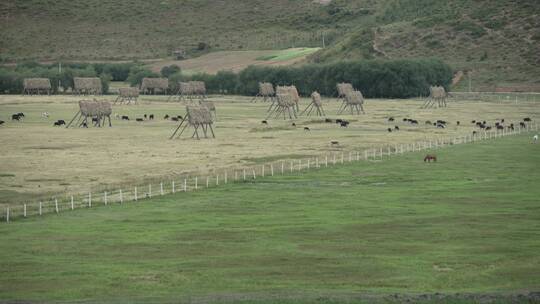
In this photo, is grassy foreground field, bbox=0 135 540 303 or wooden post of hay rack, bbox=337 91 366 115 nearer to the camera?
grassy foreground field, bbox=0 135 540 303

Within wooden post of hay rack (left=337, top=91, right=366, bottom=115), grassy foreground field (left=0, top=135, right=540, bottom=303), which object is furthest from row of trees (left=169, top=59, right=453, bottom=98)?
grassy foreground field (left=0, top=135, right=540, bottom=303)

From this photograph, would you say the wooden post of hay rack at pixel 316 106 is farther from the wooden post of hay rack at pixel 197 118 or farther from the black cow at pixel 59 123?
the wooden post of hay rack at pixel 197 118

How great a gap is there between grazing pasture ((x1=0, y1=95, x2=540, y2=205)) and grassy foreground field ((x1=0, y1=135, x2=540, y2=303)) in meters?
9.28

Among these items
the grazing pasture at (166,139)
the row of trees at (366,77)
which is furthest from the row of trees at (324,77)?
the grazing pasture at (166,139)

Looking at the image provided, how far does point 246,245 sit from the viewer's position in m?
38.8

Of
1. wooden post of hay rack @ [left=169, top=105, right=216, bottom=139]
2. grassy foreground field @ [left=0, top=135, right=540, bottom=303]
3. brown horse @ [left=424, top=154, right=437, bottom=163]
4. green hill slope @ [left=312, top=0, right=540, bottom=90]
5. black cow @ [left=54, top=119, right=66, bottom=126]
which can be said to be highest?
green hill slope @ [left=312, top=0, right=540, bottom=90]

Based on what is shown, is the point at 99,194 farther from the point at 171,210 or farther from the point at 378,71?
the point at 378,71

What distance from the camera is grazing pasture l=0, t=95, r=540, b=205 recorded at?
2454 inches

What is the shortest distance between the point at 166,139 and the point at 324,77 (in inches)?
2895

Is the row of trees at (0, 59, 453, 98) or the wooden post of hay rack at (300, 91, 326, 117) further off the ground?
the row of trees at (0, 59, 453, 98)

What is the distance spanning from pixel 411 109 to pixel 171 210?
86303mm

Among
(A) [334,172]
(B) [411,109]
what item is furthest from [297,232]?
(B) [411,109]

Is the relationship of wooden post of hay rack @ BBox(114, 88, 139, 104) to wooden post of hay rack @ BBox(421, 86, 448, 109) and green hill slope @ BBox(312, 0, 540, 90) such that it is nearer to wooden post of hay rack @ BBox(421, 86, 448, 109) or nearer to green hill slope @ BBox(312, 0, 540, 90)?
wooden post of hay rack @ BBox(421, 86, 448, 109)

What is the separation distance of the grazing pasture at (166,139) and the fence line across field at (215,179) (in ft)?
5.77
